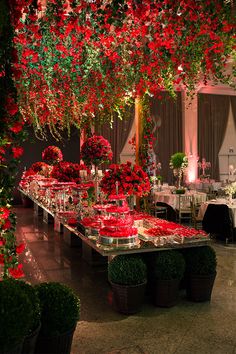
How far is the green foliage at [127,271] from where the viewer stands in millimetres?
3912

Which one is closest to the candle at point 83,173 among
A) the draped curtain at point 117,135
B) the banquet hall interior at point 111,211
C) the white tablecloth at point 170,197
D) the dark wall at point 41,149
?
the banquet hall interior at point 111,211

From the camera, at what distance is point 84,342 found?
3385 millimetres

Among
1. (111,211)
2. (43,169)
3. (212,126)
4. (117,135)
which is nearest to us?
(111,211)

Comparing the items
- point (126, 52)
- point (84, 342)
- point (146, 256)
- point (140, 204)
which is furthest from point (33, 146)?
point (84, 342)

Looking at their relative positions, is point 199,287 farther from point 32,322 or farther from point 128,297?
point 32,322

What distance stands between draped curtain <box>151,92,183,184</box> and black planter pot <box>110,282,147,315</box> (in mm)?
10283

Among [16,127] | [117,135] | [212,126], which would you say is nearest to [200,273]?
[16,127]

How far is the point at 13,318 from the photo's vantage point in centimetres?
205

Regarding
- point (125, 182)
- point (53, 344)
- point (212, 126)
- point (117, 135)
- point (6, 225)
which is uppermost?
point (212, 126)

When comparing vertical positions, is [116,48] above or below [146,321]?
above

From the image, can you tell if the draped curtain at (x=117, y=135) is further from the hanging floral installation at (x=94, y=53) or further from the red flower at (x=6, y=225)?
the red flower at (x=6, y=225)

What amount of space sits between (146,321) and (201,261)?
872mm

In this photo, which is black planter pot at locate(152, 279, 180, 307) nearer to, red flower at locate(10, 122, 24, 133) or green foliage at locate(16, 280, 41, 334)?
green foliage at locate(16, 280, 41, 334)

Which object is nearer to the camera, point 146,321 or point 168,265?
point 146,321
